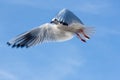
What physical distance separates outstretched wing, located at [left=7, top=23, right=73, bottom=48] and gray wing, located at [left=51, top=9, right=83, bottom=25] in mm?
454

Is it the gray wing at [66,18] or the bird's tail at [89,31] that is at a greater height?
the bird's tail at [89,31]

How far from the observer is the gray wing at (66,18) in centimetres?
461

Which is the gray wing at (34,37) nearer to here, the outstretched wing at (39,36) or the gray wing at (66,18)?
the outstretched wing at (39,36)

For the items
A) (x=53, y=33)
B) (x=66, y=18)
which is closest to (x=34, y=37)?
(x=53, y=33)

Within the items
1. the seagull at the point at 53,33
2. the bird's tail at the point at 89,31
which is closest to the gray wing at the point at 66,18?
the seagull at the point at 53,33

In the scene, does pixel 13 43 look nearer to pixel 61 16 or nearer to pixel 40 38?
pixel 40 38

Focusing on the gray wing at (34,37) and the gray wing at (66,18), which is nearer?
the gray wing at (66,18)

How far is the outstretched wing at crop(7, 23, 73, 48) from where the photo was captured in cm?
543

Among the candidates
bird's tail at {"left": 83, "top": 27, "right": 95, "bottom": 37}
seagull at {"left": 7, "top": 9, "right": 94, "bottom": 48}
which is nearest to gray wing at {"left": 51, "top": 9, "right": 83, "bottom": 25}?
seagull at {"left": 7, "top": 9, "right": 94, "bottom": 48}

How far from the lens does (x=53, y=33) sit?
18.2 feet

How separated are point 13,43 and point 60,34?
27.4 inches

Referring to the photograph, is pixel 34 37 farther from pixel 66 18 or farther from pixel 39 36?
pixel 66 18

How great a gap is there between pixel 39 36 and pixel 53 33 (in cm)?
21

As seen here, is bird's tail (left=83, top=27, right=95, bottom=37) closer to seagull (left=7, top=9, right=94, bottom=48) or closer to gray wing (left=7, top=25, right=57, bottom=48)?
seagull (left=7, top=9, right=94, bottom=48)
